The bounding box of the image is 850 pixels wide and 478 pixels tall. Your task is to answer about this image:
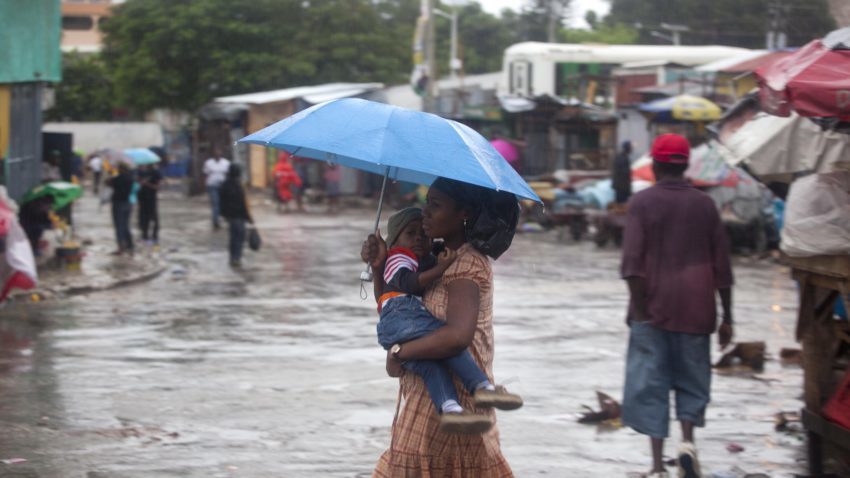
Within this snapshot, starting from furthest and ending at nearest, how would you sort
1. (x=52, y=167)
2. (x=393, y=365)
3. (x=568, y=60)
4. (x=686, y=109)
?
1. (x=568, y=60)
2. (x=686, y=109)
3. (x=52, y=167)
4. (x=393, y=365)

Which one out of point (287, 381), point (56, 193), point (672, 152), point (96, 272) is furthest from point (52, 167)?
point (672, 152)

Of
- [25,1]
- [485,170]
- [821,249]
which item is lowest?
[821,249]

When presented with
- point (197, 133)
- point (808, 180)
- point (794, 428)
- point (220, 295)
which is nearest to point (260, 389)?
point (794, 428)

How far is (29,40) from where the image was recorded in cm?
1869

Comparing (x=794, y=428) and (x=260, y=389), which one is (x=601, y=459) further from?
(x=260, y=389)

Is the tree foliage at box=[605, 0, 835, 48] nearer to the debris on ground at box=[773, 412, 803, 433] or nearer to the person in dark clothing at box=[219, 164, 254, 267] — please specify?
the person in dark clothing at box=[219, 164, 254, 267]

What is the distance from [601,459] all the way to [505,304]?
754cm

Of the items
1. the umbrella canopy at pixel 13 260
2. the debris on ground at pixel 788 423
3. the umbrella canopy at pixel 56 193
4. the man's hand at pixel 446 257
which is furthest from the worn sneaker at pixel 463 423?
the umbrella canopy at pixel 56 193

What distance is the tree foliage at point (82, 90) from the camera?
62.2 meters

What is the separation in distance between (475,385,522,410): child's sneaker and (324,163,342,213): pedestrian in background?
29934mm

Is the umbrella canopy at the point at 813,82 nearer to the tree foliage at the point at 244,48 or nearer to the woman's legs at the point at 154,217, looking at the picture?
the woman's legs at the point at 154,217

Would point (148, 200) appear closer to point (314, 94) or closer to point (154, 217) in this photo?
point (154, 217)

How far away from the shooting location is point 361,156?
13.6 ft

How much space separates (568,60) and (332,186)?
30.1 ft
